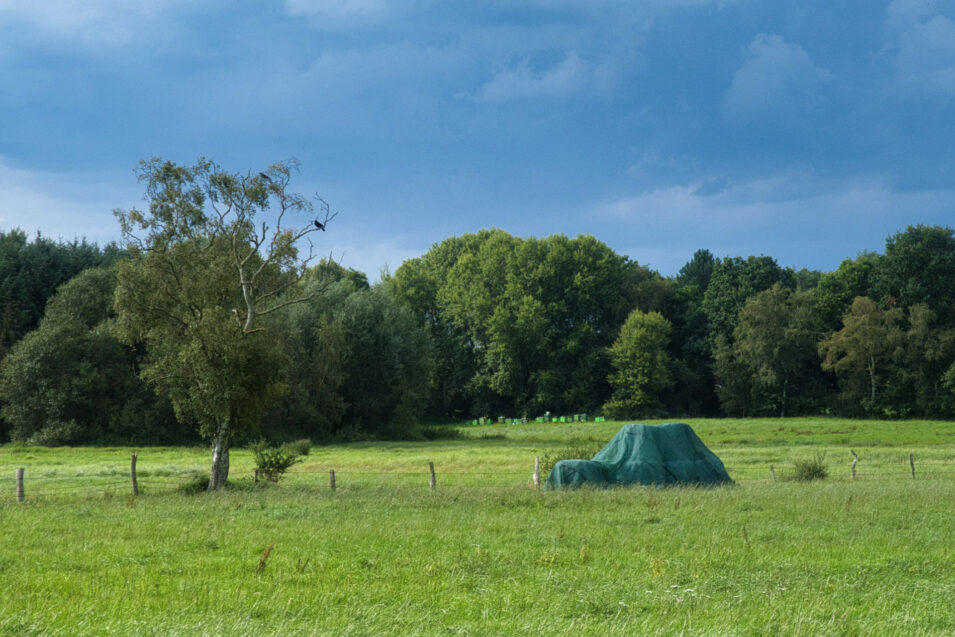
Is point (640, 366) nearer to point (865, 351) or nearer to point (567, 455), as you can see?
point (865, 351)

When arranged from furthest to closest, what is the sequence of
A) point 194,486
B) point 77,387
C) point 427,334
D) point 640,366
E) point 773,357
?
point 640,366 < point 773,357 < point 427,334 < point 77,387 < point 194,486

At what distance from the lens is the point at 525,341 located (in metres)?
85.6

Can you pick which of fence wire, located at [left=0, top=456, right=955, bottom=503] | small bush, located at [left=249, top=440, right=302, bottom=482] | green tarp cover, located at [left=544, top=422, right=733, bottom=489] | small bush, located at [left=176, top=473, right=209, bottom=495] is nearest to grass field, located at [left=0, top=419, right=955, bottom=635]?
small bush, located at [left=176, top=473, right=209, bottom=495]

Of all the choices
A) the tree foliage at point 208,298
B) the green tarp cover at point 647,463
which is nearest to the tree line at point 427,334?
the tree foliage at point 208,298

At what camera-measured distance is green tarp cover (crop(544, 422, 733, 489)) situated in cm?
2365

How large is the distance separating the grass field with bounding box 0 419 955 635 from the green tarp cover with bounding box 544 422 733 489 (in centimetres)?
311

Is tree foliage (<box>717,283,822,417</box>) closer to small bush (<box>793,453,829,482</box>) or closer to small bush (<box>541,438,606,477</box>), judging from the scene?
small bush (<box>793,453,829,482</box>)

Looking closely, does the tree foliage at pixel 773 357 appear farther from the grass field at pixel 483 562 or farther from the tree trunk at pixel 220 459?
the tree trunk at pixel 220 459

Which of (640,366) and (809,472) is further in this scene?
(640,366)

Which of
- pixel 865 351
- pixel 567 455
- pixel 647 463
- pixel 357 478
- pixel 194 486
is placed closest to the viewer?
pixel 647 463

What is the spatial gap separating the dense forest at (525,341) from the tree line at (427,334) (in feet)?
0.65

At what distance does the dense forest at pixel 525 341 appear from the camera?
5275cm

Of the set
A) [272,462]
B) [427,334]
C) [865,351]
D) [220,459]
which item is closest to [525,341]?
[427,334]

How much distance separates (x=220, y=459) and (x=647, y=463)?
49.4 feet
